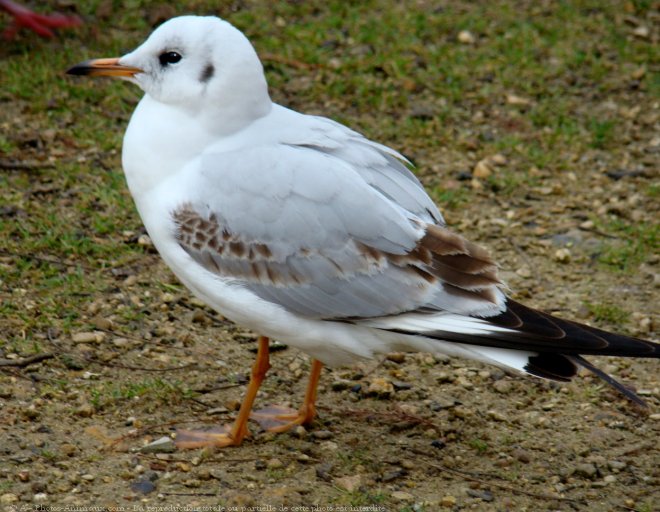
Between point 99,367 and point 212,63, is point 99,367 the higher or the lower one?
the lower one

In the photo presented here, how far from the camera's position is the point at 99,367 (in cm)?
455

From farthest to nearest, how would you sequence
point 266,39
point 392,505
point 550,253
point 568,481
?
point 266,39, point 550,253, point 568,481, point 392,505

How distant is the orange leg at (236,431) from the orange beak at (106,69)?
1.14 m

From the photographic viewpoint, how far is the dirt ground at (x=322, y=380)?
12.8 ft

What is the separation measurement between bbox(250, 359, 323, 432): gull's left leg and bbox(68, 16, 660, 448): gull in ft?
0.90

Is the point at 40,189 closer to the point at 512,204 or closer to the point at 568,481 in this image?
the point at 512,204

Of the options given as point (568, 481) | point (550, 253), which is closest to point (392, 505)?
point (568, 481)

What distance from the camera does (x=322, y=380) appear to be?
478 cm

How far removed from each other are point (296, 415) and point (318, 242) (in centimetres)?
83

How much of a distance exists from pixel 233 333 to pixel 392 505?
1.43 metres

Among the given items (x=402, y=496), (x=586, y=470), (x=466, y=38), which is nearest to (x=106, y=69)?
(x=402, y=496)

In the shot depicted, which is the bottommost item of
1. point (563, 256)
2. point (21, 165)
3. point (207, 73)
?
point (21, 165)

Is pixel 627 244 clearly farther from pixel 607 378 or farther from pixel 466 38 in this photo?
pixel 466 38

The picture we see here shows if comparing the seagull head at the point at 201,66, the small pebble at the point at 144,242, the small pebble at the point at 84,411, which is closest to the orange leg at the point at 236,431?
the small pebble at the point at 84,411
